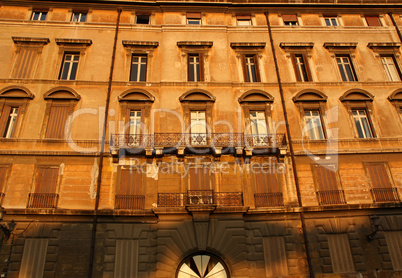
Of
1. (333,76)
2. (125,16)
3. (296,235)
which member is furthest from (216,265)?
(125,16)

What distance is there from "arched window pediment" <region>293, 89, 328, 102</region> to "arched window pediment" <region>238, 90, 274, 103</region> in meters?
1.73

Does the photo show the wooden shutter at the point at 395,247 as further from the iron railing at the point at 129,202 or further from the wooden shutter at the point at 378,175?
the iron railing at the point at 129,202

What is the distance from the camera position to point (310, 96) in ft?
65.9

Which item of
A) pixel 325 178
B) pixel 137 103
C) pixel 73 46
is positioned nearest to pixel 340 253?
pixel 325 178

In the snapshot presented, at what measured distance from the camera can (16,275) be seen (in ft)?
48.8

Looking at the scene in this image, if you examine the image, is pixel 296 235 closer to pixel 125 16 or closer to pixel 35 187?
pixel 35 187

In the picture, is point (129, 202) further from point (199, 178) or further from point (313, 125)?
point (313, 125)

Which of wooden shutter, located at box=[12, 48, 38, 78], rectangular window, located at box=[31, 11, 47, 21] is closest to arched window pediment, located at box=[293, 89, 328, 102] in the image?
wooden shutter, located at box=[12, 48, 38, 78]

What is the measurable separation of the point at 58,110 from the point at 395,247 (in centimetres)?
2068

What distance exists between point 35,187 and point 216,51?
13990 mm

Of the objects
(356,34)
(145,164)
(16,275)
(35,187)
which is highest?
(356,34)

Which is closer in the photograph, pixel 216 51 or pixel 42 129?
pixel 42 129

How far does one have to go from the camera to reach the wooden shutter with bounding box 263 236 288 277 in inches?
617

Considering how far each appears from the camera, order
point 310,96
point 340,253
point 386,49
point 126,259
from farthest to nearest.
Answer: point 386,49 < point 310,96 < point 340,253 < point 126,259
